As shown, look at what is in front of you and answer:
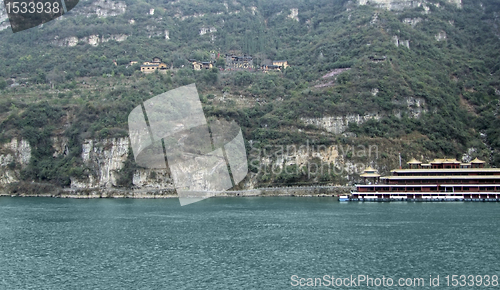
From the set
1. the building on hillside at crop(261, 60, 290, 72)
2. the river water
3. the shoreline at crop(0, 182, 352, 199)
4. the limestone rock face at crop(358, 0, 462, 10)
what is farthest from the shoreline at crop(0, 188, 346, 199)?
the limestone rock face at crop(358, 0, 462, 10)

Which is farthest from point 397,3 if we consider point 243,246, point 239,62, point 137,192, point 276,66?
point 243,246

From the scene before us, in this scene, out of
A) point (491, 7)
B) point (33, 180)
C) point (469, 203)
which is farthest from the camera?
point (491, 7)

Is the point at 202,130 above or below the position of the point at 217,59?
below

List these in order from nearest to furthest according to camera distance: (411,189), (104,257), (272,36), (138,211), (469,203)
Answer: (104,257)
(138,211)
(469,203)
(411,189)
(272,36)

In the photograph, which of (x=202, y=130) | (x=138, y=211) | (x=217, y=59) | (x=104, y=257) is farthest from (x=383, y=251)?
(x=217, y=59)

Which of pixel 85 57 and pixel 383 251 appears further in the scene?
pixel 85 57

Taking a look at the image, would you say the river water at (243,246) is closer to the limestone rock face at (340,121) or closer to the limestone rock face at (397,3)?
the limestone rock face at (340,121)

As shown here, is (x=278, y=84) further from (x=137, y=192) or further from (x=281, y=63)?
(x=137, y=192)

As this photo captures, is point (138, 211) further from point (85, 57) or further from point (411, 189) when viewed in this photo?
point (85, 57)
